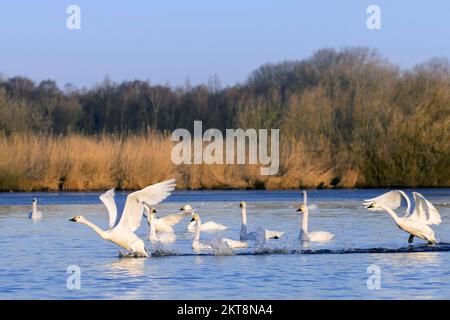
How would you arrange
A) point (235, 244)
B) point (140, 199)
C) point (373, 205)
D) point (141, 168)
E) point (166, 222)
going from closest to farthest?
point (140, 199), point (373, 205), point (235, 244), point (166, 222), point (141, 168)

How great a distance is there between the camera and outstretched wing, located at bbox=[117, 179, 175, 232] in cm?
1684

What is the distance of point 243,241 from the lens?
2019 centimetres

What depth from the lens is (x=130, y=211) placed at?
56.4 feet

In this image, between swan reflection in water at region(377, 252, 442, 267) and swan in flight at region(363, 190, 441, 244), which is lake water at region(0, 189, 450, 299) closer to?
swan reflection in water at region(377, 252, 442, 267)

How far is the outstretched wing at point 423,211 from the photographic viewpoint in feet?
61.9

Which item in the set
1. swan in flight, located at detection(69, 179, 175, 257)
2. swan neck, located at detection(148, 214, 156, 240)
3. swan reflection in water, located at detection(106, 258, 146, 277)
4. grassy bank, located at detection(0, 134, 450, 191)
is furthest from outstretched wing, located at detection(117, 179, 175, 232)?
grassy bank, located at detection(0, 134, 450, 191)

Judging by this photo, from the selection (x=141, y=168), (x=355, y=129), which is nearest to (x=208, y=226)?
(x=141, y=168)

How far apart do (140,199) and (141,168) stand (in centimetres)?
1969

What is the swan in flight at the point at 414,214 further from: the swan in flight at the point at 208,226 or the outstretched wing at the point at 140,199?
the swan in flight at the point at 208,226

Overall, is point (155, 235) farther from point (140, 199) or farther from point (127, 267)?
point (127, 267)

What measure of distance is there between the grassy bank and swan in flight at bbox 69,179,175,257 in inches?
736
